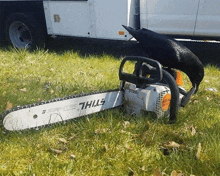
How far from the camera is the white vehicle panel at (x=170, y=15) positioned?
504cm

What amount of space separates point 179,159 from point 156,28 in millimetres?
3834

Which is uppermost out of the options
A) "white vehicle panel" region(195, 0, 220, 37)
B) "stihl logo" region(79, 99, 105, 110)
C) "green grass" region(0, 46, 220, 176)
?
"white vehicle panel" region(195, 0, 220, 37)

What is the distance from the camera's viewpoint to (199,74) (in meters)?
2.51

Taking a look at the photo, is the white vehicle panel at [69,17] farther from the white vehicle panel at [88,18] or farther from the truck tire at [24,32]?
the truck tire at [24,32]

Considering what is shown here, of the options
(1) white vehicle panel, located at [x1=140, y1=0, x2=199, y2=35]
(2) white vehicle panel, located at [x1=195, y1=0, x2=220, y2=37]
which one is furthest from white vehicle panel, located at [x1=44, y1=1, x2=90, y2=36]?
(2) white vehicle panel, located at [x1=195, y1=0, x2=220, y2=37]

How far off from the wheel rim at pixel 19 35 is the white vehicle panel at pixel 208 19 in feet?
12.9

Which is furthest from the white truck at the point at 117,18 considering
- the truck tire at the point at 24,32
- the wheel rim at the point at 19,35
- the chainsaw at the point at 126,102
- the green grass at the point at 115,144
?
the chainsaw at the point at 126,102

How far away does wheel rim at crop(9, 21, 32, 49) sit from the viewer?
589 cm

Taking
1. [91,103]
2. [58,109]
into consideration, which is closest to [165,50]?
[91,103]

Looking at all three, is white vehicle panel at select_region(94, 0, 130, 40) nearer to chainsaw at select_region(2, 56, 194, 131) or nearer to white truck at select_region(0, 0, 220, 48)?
white truck at select_region(0, 0, 220, 48)

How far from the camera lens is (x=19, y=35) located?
19.9 ft

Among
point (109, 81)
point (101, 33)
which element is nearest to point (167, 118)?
point (109, 81)

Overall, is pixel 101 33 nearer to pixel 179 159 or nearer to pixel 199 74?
pixel 199 74

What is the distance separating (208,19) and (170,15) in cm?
78
